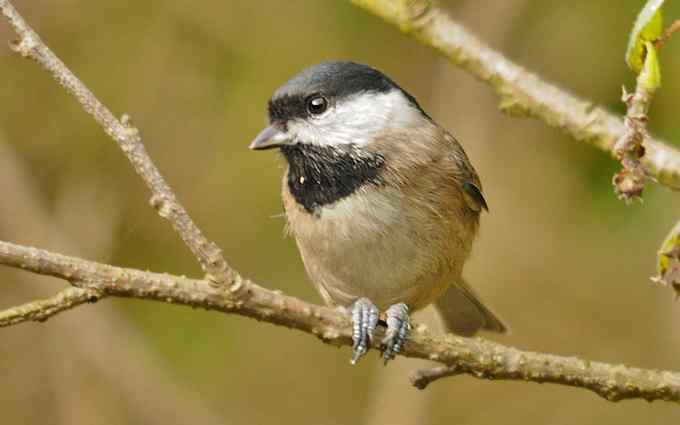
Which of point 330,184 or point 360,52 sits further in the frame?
point 360,52

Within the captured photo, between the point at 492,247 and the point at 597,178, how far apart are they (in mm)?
1059

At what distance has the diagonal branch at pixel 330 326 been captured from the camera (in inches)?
80.4

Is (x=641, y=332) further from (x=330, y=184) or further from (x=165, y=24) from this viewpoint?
(x=165, y=24)

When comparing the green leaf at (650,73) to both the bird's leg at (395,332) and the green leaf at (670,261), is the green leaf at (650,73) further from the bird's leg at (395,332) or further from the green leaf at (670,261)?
the bird's leg at (395,332)

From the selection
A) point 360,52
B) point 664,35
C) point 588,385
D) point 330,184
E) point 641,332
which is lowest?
point 588,385

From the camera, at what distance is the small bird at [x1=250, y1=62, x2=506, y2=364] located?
327 centimetres

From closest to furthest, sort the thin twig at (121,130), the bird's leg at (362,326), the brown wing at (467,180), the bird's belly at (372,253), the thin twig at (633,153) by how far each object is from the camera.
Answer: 1. the thin twig at (633,153)
2. the thin twig at (121,130)
3. the bird's leg at (362,326)
4. the bird's belly at (372,253)
5. the brown wing at (467,180)

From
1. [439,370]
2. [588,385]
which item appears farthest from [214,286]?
[588,385]

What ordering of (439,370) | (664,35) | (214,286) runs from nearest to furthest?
(664,35), (214,286), (439,370)

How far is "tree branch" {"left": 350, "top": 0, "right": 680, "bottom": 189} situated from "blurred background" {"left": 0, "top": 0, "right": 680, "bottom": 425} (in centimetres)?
252

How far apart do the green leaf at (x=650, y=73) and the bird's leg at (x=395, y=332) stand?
1.03 m

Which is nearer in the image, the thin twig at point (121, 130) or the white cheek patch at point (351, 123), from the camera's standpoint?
the thin twig at point (121, 130)

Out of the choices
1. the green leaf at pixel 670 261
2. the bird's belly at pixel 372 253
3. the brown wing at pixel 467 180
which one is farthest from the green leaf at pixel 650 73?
the brown wing at pixel 467 180

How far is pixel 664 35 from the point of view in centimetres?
196
